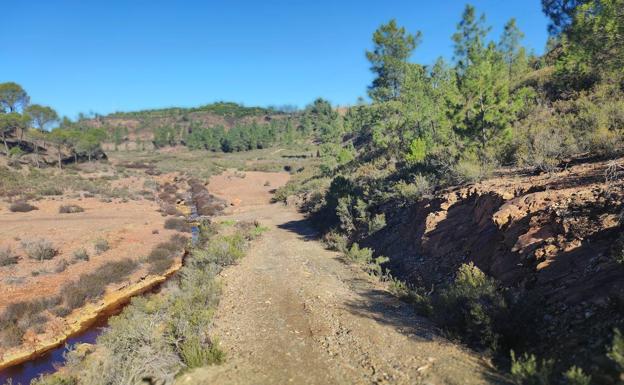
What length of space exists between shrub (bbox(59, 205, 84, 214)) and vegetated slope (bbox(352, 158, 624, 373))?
2893 centimetres

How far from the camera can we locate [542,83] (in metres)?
27.5

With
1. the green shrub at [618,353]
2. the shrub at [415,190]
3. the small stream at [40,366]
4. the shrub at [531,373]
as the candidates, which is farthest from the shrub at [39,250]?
the green shrub at [618,353]

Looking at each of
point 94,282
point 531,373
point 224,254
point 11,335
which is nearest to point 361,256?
point 224,254

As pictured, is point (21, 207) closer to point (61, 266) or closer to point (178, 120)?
point (61, 266)

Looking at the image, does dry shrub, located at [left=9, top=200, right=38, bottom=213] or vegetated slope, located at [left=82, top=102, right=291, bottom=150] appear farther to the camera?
vegetated slope, located at [left=82, top=102, right=291, bottom=150]

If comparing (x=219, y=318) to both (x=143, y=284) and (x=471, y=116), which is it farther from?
(x=471, y=116)

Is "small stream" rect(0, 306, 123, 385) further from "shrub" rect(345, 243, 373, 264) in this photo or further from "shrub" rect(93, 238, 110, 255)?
"shrub" rect(345, 243, 373, 264)

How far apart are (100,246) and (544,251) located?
853 inches

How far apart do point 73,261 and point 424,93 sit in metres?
22.5

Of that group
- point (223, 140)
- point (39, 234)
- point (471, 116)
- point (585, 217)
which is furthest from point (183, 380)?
point (223, 140)

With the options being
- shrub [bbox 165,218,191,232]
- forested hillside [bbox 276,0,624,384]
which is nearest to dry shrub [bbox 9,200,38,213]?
shrub [bbox 165,218,191,232]

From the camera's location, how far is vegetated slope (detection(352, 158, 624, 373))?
586 centimetres

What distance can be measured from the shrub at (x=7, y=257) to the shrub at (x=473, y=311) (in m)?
20.1

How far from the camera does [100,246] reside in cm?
2177
